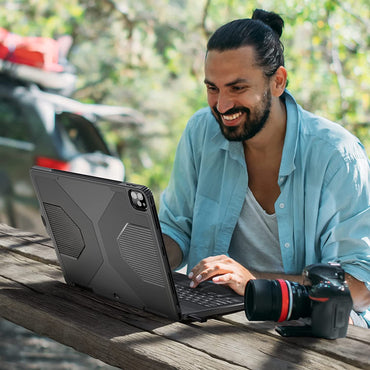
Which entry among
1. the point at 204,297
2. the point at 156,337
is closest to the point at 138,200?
the point at 156,337

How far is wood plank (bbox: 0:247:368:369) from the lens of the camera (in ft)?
4.82

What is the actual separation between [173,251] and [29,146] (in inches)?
123

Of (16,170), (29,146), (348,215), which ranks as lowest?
(16,170)

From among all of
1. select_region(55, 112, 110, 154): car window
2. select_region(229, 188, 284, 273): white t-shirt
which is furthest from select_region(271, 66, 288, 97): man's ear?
select_region(55, 112, 110, 154): car window

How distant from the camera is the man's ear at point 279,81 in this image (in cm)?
252

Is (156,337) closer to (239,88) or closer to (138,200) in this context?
(138,200)

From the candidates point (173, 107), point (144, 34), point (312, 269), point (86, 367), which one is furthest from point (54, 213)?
point (173, 107)

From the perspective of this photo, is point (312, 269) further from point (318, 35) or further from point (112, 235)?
point (318, 35)

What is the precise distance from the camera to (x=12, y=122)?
18.1 feet


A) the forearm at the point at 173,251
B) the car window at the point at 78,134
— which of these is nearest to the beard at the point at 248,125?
the forearm at the point at 173,251

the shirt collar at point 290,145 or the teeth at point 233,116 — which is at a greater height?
the teeth at point 233,116

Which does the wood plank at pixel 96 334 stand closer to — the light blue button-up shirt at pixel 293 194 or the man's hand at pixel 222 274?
the man's hand at pixel 222 274

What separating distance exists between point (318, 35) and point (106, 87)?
5.16 metres

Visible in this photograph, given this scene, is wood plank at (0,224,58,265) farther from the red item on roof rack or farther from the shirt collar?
the red item on roof rack
